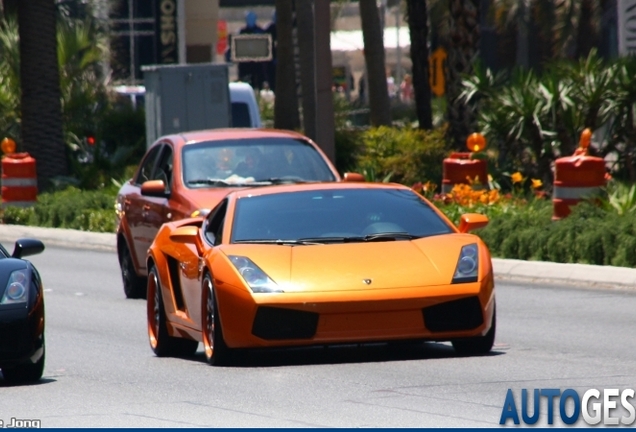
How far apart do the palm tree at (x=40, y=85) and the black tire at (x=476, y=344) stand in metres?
19.8

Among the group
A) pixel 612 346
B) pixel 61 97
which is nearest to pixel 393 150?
pixel 61 97

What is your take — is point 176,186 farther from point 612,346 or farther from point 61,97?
point 61,97

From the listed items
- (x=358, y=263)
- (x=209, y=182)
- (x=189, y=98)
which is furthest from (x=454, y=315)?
(x=189, y=98)

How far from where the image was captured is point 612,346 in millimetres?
12078

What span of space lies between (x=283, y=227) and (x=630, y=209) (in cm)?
895

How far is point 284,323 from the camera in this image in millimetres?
10594

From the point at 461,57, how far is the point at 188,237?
14.9 metres

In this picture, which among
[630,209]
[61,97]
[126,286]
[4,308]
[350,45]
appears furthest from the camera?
[350,45]

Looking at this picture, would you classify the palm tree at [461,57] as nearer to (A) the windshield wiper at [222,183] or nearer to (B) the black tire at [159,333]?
(A) the windshield wiper at [222,183]

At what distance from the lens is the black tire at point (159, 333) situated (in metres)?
12.3

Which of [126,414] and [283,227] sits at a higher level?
[283,227]

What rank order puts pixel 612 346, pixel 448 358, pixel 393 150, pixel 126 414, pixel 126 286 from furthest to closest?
1. pixel 393 150
2. pixel 126 286
3. pixel 612 346
4. pixel 448 358
5. pixel 126 414

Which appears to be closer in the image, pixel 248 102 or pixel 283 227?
pixel 283 227

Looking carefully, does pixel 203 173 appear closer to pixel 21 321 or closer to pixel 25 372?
pixel 25 372
